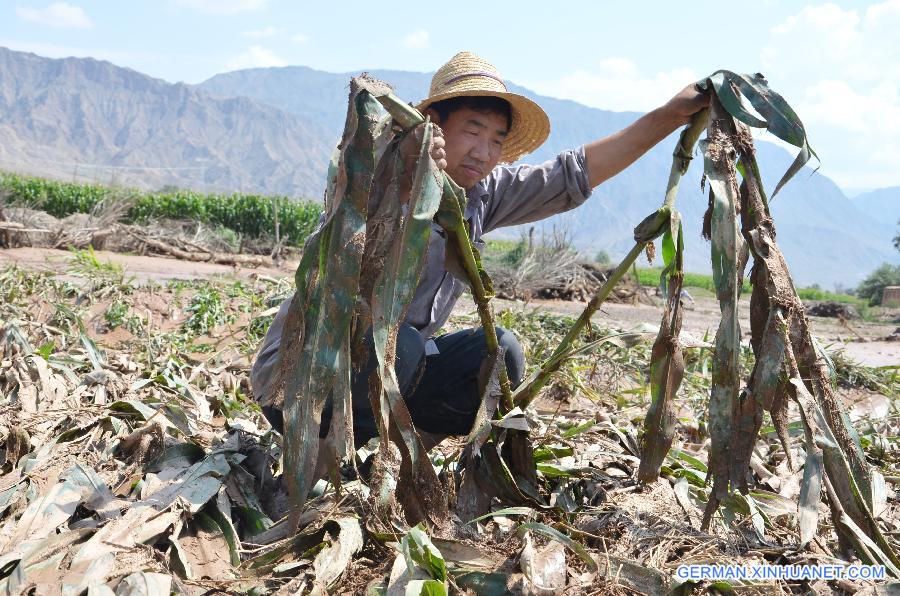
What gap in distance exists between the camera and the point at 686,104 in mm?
1712

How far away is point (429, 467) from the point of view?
1.36 m

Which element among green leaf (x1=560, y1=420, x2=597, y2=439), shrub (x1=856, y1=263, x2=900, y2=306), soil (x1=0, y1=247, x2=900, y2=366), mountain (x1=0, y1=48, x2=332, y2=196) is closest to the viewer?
green leaf (x1=560, y1=420, x2=597, y2=439)

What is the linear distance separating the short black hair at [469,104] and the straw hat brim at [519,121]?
28 mm

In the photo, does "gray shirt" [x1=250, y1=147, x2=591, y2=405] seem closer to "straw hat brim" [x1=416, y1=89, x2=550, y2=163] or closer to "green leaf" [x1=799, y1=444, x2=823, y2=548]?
"straw hat brim" [x1=416, y1=89, x2=550, y2=163]

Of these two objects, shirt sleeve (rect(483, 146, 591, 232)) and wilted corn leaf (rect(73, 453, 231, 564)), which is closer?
wilted corn leaf (rect(73, 453, 231, 564))

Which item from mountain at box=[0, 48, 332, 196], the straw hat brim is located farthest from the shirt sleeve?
mountain at box=[0, 48, 332, 196]

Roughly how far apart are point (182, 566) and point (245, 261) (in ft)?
28.7

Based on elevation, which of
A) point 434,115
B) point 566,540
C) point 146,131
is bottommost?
point 566,540

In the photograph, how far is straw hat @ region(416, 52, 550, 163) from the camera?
1.89 m

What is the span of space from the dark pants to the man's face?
0.43 m

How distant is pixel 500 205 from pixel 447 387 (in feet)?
1.93

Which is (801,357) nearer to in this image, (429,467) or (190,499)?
(429,467)

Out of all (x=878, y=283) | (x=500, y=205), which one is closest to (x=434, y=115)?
(x=500, y=205)

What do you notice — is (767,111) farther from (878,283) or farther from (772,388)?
(878,283)
